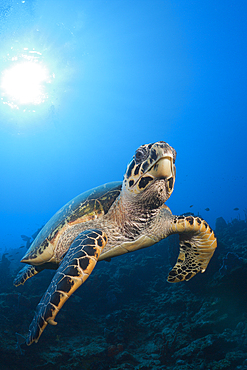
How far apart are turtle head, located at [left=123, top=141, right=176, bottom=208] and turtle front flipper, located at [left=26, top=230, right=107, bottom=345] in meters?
0.83

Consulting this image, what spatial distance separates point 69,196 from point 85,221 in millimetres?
96382

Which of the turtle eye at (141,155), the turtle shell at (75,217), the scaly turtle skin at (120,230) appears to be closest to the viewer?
the scaly turtle skin at (120,230)

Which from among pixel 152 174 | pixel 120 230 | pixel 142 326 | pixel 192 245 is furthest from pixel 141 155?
pixel 142 326

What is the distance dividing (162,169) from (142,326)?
421 centimetres

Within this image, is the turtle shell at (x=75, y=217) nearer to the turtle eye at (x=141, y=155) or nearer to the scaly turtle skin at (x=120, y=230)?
the scaly turtle skin at (x=120, y=230)

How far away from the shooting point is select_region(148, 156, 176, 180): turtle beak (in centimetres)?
172

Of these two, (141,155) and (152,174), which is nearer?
→ (152,174)

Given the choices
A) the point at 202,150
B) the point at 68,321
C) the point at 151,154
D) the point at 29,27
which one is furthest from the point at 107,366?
the point at 202,150

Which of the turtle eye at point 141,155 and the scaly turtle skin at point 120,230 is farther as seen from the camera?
the turtle eye at point 141,155

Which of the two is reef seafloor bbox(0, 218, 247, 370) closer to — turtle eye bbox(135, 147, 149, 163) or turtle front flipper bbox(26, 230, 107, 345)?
turtle front flipper bbox(26, 230, 107, 345)

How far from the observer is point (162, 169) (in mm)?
1736

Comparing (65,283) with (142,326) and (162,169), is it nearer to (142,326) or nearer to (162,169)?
(162,169)

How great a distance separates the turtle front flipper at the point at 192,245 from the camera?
2617mm

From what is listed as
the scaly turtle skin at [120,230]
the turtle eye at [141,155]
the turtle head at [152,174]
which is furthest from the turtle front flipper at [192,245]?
the turtle eye at [141,155]
